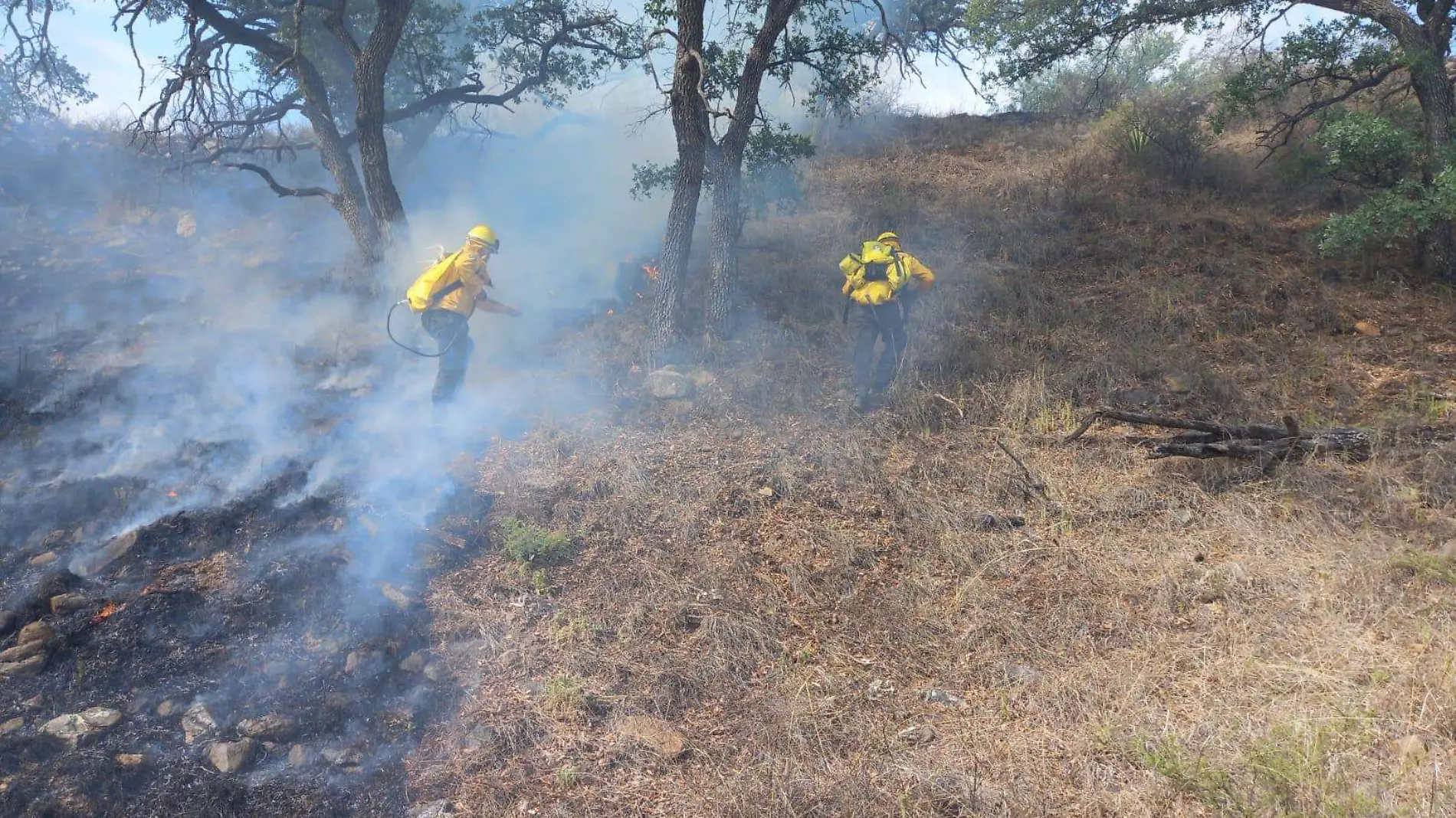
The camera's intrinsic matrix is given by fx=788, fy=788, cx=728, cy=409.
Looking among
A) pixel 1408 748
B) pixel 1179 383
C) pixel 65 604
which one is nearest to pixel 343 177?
pixel 65 604

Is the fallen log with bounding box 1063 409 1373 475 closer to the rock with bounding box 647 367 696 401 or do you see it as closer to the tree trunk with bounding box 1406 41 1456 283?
the rock with bounding box 647 367 696 401

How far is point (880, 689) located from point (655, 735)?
1.10 meters

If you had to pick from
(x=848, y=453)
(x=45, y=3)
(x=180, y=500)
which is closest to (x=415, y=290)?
(x=180, y=500)

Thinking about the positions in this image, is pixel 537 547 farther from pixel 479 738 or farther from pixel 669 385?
pixel 669 385

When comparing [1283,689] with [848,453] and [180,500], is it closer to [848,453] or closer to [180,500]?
[848,453]

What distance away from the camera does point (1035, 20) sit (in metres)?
9.02

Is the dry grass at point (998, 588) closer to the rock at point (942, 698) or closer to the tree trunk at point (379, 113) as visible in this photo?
the rock at point (942, 698)

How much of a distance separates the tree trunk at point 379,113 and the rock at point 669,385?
4.12 meters

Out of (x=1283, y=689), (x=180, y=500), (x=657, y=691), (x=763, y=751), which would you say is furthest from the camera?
(x=180, y=500)

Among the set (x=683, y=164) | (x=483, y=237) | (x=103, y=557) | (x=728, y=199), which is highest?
(x=683, y=164)

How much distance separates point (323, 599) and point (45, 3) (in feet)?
27.5

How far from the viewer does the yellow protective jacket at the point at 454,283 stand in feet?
22.1

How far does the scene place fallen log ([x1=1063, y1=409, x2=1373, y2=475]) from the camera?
491 centimetres

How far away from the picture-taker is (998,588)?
14.4 ft
